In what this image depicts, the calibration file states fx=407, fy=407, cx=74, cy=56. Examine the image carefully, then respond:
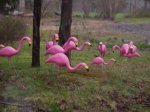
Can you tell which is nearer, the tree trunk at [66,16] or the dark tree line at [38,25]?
the dark tree line at [38,25]

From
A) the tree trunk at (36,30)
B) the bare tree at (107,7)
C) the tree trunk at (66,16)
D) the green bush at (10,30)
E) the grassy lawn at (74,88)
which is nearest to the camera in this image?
the grassy lawn at (74,88)

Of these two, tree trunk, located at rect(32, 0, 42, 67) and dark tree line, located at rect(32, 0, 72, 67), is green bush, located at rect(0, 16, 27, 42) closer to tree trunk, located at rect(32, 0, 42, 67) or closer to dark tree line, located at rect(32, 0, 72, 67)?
dark tree line, located at rect(32, 0, 72, 67)

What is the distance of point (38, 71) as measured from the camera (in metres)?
8.52

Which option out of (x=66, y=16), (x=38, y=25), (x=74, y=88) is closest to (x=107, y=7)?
(x=66, y=16)

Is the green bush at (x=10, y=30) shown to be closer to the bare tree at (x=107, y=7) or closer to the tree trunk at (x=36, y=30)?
the tree trunk at (x=36, y=30)

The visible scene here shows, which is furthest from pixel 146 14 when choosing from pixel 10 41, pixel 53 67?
pixel 53 67

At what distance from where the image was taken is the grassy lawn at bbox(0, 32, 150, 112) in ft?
23.9

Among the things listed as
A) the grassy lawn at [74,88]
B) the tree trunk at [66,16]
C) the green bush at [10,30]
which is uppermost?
the tree trunk at [66,16]

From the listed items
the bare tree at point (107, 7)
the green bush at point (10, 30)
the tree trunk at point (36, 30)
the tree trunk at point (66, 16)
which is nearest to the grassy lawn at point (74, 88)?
the tree trunk at point (36, 30)

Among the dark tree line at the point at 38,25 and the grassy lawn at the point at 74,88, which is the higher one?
the dark tree line at the point at 38,25

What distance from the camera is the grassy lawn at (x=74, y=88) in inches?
287

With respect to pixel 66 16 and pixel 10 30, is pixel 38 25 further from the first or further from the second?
pixel 10 30

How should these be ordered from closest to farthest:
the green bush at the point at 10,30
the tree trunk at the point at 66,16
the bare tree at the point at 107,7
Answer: the tree trunk at the point at 66,16, the green bush at the point at 10,30, the bare tree at the point at 107,7

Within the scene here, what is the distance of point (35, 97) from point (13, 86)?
59 centimetres
